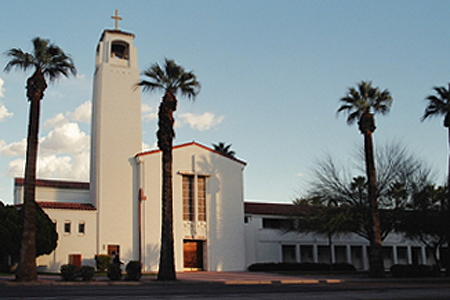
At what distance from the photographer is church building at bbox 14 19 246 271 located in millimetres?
33219

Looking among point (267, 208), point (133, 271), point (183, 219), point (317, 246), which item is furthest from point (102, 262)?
point (317, 246)

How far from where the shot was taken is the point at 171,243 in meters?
23.5

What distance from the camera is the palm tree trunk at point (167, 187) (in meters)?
23.2

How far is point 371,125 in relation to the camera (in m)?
30.2

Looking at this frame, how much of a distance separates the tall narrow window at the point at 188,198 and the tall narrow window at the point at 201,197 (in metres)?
0.51

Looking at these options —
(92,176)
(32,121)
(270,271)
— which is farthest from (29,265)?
(270,271)

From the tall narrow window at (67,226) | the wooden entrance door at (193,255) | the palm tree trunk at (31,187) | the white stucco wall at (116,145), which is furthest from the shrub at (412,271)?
the tall narrow window at (67,226)

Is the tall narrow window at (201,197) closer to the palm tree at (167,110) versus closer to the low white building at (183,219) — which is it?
the low white building at (183,219)

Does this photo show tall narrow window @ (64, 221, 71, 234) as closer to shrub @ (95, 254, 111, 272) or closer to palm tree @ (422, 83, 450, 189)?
shrub @ (95, 254, 111, 272)

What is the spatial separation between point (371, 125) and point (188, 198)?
1361 cm

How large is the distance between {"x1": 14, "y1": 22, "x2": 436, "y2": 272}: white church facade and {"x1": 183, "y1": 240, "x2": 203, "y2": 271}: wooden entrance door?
0.07m

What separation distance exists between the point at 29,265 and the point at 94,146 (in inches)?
678

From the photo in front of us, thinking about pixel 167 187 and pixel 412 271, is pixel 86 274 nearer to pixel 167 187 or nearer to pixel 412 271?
pixel 167 187

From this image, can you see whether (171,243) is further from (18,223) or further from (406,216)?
(406,216)
